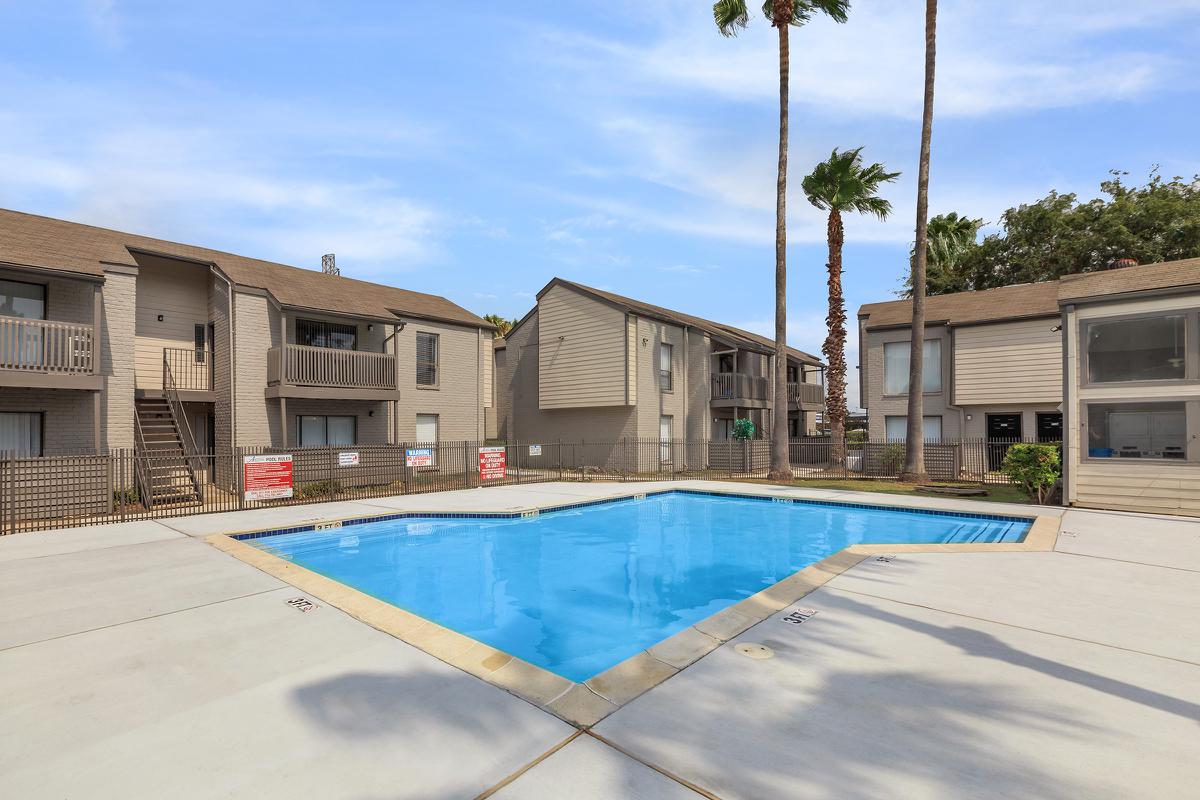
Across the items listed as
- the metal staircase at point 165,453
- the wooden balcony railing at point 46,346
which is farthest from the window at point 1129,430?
the wooden balcony railing at point 46,346

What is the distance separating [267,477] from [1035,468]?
64.4ft

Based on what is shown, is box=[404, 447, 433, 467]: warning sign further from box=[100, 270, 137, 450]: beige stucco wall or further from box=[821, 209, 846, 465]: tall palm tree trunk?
box=[821, 209, 846, 465]: tall palm tree trunk

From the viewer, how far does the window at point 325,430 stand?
1884 centimetres

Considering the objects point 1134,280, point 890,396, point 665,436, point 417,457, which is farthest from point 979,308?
point 417,457

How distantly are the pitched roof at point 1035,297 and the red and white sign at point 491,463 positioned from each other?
16236 mm

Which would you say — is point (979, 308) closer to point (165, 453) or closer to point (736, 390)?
point (736, 390)

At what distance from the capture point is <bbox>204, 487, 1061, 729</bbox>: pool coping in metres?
4.14

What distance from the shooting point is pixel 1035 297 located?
22.0 m

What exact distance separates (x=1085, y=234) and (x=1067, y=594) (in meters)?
32.2

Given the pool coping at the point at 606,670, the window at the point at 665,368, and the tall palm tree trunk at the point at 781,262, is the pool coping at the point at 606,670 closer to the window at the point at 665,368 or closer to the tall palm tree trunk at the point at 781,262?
the tall palm tree trunk at the point at 781,262

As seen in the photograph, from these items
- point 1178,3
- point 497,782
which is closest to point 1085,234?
point 1178,3

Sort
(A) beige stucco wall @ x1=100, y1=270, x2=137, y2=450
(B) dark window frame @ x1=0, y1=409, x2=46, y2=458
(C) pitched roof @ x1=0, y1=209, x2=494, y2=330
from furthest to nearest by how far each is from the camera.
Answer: (A) beige stucco wall @ x1=100, y1=270, x2=137, y2=450 → (B) dark window frame @ x1=0, y1=409, x2=46, y2=458 → (C) pitched roof @ x1=0, y1=209, x2=494, y2=330

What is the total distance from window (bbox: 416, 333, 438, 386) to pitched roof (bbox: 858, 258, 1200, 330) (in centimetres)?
1860

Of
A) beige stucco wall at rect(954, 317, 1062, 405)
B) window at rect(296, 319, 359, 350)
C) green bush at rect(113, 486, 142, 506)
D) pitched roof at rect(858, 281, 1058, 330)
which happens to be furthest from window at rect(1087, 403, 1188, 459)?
green bush at rect(113, 486, 142, 506)
